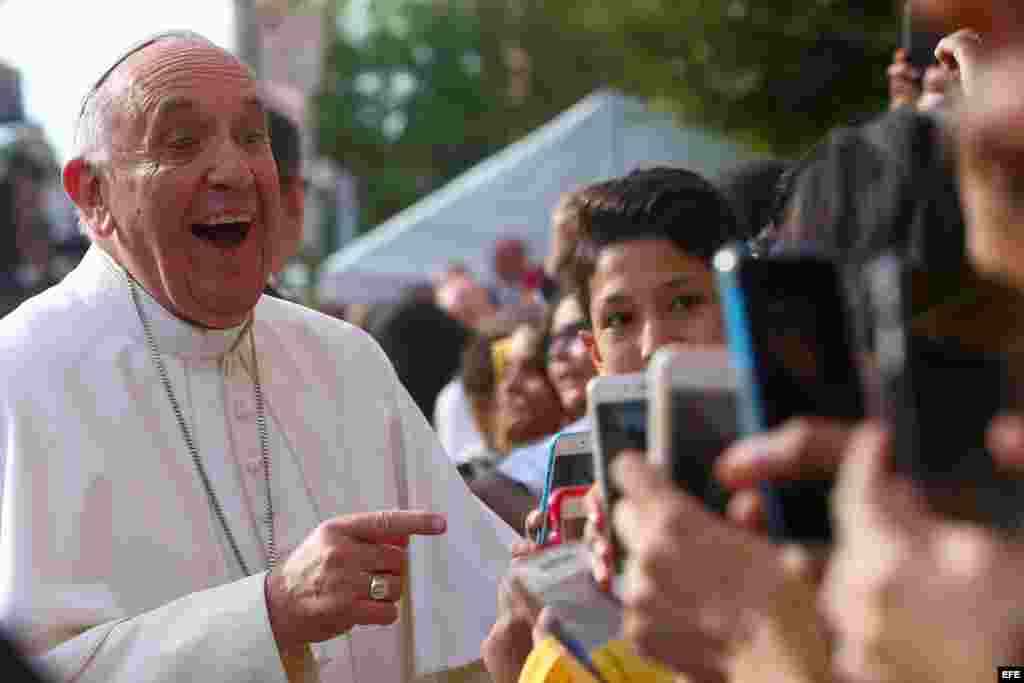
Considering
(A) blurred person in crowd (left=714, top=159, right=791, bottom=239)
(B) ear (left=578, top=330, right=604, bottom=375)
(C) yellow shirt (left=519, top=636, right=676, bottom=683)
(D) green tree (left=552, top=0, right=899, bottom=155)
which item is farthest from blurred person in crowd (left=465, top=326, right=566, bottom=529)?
(D) green tree (left=552, top=0, right=899, bottom=155)

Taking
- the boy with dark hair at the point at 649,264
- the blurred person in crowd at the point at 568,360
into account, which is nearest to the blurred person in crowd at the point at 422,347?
the blurred person in crowd at the point at 568,360

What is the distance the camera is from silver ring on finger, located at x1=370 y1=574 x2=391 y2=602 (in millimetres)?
2961

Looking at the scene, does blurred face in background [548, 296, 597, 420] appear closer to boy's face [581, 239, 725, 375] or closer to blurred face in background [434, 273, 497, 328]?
boy's face [581, 239, 725, 375]

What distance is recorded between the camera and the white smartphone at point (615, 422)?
2039 mm

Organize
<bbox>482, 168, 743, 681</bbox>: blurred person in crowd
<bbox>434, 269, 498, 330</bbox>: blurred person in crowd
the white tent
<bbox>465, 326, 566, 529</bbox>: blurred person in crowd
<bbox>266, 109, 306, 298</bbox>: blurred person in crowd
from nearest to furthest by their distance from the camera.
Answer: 1. <bbox>482, 168, 743, 681</bbox>: blurred person in crowd
2. <bbox>266, 109, 306, 298</bbox>: blurred person in crowd
3. <bbox>465, 326, 566, 529</bbox>: blurred person in crowd
4. <bbox>434, 269, 498, 330</bbox>: blurred person in crowd
5. the white tent

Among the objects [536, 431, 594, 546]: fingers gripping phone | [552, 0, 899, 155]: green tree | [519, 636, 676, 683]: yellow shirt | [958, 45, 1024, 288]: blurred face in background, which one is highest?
[552, 0, 899, 155]: green tree

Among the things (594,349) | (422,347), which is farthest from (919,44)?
(422,347)

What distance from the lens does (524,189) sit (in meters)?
12.9

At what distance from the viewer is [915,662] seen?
138 centimetres

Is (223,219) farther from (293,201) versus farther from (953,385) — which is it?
(953,385)

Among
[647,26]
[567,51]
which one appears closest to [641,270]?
[647,26]

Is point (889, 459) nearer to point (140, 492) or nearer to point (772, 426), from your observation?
point (772, 426)

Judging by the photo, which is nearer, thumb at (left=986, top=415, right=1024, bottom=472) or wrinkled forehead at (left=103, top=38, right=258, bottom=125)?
thumb at (left=986, top=415, right=1024, bottom=472)

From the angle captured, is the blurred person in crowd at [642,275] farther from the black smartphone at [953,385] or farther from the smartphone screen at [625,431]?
the black smartphone at [953,385]
